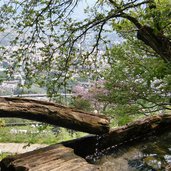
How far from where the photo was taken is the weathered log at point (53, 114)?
2872mm

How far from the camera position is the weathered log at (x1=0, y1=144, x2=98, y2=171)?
266 centimetres

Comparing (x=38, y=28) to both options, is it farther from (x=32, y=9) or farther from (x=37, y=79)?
(x=37, y=79)

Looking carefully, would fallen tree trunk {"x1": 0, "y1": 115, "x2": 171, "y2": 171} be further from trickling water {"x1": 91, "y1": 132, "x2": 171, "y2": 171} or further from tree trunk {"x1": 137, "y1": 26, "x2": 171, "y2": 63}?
tree trunk {"x1": 137, "y1": 26, "x2": 171, "y2": 63}

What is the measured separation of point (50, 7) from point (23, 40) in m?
0.77

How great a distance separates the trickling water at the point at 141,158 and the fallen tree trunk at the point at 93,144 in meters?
0.10

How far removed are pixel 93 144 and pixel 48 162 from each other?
922 mm

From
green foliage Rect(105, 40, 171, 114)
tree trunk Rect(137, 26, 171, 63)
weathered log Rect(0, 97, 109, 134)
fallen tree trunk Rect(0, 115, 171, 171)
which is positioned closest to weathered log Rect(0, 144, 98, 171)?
fallen tree trunk Rect(0, 115, 171, 171)

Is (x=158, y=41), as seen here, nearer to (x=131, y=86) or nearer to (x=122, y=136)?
(x=131, y=86)

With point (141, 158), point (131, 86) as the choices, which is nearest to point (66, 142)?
point (141, 158)

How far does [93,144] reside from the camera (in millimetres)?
3584

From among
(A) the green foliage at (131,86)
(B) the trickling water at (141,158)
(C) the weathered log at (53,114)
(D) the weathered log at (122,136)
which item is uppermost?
(A) the green foliage at (131,86)

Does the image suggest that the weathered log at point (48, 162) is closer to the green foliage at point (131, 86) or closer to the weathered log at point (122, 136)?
the weathered log at point (122, 136)

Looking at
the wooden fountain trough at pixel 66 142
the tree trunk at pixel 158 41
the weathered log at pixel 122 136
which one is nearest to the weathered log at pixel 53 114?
the wooden fountain trough at pixel 66 142

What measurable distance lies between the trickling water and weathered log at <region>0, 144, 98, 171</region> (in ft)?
1.64
